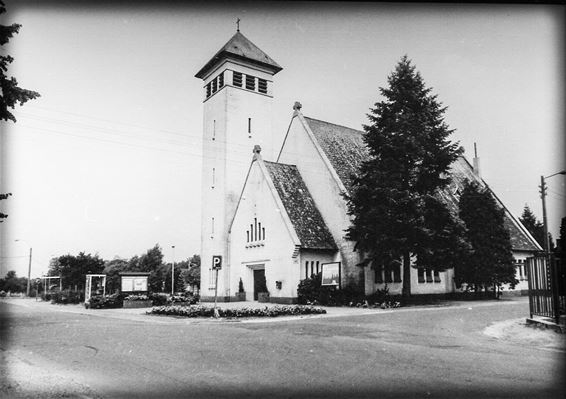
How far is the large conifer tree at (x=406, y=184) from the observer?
27.2 metres

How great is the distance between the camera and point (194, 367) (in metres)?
9.22

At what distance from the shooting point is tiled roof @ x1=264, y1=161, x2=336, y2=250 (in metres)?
31.4

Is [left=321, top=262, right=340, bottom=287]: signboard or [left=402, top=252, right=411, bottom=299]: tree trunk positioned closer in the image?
[left=321, top=262, right=340, bottom=287]: signboard

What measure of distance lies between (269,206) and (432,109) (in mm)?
12416

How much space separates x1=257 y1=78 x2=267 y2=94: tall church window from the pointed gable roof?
1.16 meters

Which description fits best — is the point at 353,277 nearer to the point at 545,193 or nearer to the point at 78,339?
the point at 545,193

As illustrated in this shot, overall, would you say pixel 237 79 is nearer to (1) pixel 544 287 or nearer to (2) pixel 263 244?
(2) pixel 263 244

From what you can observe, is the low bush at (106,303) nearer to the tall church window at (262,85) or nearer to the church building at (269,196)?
the church building at (269,196)

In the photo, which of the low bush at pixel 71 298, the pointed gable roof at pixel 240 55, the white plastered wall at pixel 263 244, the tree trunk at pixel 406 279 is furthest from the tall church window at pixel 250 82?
the low bush at pixel 71 298

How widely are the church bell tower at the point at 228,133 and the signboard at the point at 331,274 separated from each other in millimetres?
11272

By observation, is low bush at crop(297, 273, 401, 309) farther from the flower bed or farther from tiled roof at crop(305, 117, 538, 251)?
tiled roof at crop(305, 117, 538, 251)

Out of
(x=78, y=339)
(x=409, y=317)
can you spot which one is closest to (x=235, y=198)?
(x=409, y=317)

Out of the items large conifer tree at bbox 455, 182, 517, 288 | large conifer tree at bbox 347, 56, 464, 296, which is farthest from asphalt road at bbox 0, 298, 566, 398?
large conifer tree at bbox 455, 182, 517, 288

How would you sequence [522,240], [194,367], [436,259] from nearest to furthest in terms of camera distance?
[194,367] < [436,259] < [522,240]
